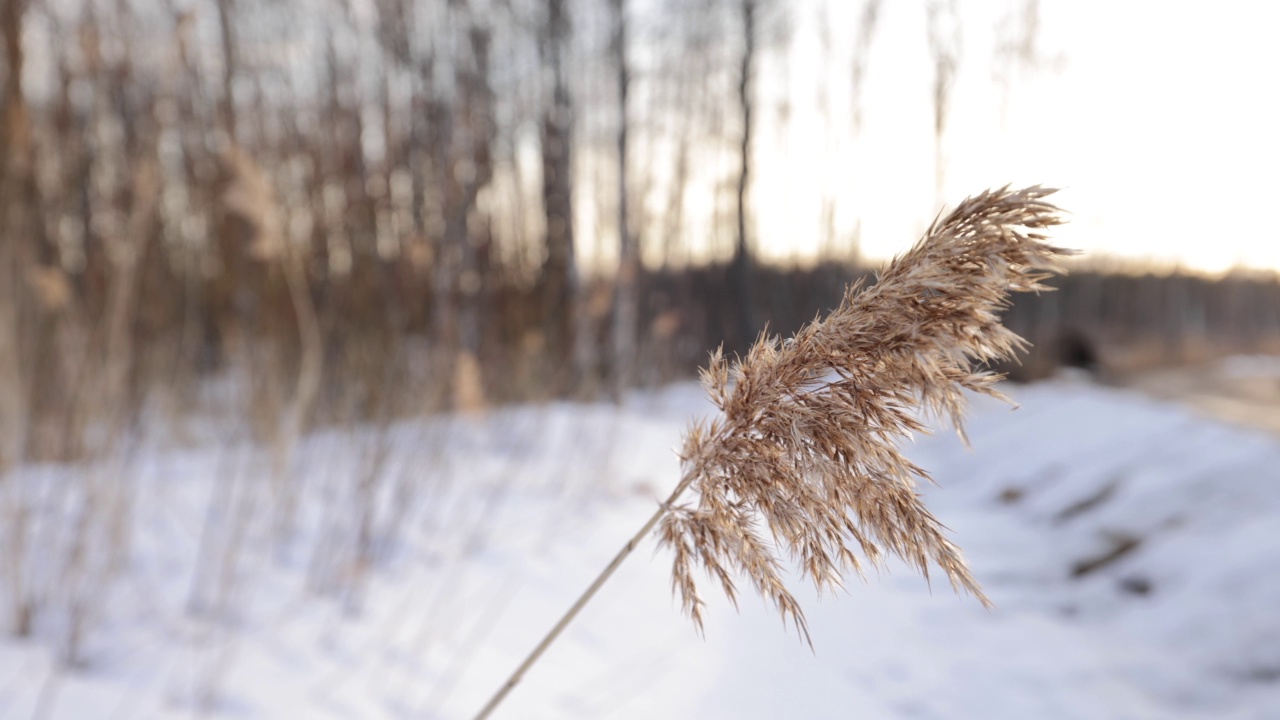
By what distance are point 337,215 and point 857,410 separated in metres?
6.47

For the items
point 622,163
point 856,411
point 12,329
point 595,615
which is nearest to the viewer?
point 856,411

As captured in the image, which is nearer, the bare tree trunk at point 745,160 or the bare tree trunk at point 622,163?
the bare tree trunk at point 622,163

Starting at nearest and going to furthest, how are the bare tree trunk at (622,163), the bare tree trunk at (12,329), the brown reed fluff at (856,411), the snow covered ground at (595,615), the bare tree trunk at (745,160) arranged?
the brown reed fluff at (856,411) < the bare tree trunk at (12,329) < the snow covered ground at (595,615) < the bare tree trunk at (622,163) < the bare tree trunk at (745,160)

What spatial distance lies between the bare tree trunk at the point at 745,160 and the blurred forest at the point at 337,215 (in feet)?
0.16

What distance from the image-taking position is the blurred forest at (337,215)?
295 cm

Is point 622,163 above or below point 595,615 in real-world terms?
above

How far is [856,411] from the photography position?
2.81 feet

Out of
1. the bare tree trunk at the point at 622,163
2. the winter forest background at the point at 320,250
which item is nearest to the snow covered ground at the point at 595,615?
the winter forest background at the point at 320,250

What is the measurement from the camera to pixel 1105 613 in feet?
12.0

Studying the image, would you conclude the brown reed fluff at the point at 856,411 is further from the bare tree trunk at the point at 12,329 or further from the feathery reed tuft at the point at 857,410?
the bare tree trunk at the point at 12,329

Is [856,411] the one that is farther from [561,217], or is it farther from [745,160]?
[745,160]

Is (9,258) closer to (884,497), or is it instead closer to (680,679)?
(680,679)

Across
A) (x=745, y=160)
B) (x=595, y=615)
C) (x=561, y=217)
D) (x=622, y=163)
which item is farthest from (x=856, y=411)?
(x=745, y=160)

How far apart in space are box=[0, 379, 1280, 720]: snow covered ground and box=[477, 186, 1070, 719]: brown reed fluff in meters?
0.75
